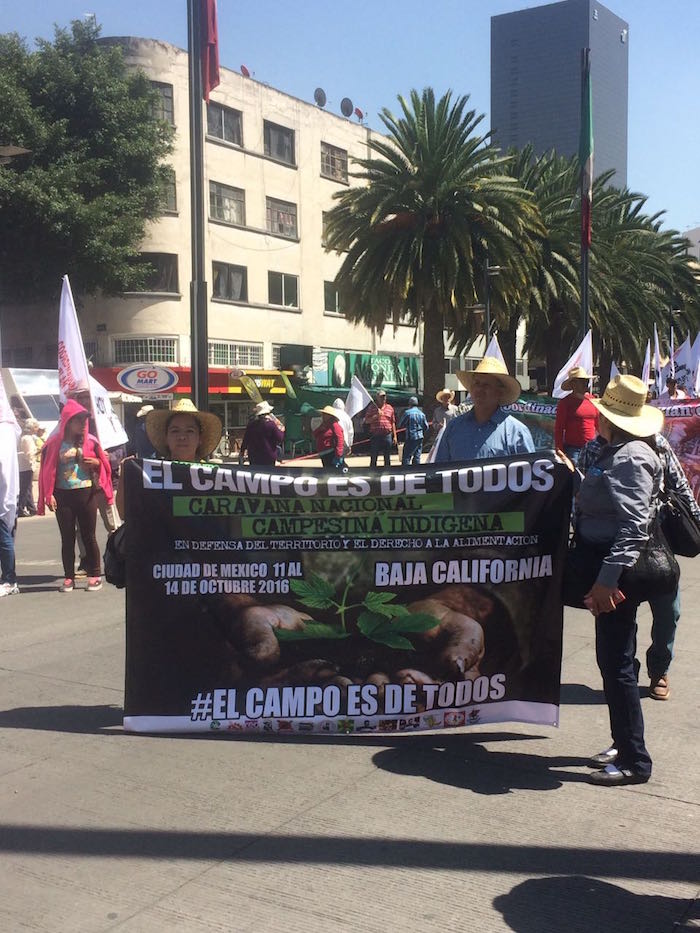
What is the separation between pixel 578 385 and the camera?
9727 millimetres

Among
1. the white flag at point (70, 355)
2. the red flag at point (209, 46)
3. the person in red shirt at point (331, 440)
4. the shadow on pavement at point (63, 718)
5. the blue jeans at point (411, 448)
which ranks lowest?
the shadow on pavement at point (63, 718)

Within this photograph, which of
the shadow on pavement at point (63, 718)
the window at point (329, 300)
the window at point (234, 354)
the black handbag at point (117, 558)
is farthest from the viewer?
the window at point (329, 300)

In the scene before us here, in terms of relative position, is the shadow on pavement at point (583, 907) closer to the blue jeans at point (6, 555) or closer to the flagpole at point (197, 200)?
the blue jeans at point (6, 555)

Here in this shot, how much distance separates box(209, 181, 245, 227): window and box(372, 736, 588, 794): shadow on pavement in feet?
116

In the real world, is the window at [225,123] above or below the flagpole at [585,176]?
above

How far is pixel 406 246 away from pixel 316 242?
16.2m

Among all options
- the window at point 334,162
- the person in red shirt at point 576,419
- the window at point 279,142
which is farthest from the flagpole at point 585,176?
the window at point 334,162

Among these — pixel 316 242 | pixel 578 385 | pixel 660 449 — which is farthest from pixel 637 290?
pixel 660 449

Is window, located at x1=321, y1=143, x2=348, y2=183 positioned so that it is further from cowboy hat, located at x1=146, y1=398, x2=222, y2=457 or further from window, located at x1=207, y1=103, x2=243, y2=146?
cowboy hat, located at x1=146, y1=398, x2=222, y2=457

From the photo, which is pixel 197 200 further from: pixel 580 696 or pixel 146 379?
pixel 146 379

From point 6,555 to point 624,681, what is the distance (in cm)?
639

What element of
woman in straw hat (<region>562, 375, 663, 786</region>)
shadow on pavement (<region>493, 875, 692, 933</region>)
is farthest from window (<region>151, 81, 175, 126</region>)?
shadow on pavement (<region>493, 875, 692, 933</region>)

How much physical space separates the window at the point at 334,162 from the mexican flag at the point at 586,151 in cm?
2384

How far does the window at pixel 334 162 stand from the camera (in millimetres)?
43156
